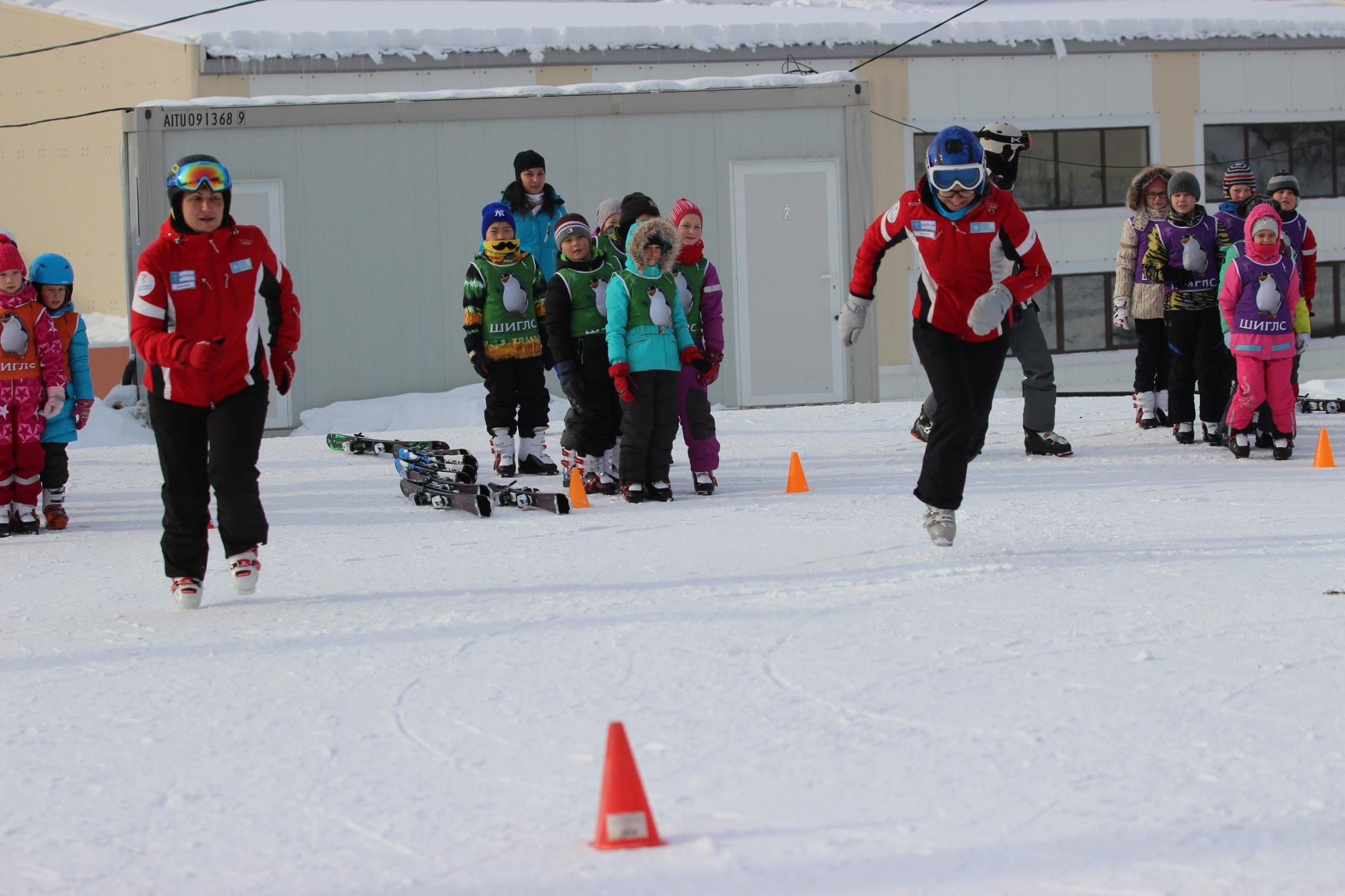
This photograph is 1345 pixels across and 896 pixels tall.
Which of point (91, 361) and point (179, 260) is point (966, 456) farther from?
point (91, 361)

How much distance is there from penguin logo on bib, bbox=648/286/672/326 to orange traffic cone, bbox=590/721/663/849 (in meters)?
5.69

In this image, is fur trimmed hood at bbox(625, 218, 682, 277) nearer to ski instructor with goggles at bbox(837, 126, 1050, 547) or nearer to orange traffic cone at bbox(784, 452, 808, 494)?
orange traffic cone at bbox(784, 452, 808, 494)

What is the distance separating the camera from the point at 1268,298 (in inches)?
387

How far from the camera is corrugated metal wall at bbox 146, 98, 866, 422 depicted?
16391 millimetres

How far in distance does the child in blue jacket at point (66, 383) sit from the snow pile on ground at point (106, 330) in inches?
574

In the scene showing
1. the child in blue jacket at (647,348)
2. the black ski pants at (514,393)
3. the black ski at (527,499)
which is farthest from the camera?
the black ski pants at (514,393)

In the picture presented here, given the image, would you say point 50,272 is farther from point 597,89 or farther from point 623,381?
point 597,89

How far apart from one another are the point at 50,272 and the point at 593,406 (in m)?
3.05

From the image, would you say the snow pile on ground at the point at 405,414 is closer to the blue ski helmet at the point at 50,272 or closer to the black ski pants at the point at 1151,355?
the black ski pants at the point at 1151,355

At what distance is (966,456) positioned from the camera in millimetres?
6621

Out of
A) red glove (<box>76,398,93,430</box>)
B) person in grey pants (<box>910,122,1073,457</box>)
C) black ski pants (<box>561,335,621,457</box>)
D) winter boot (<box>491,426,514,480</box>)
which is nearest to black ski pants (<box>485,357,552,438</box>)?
winter boot (<box>491,426,514,480</box>)

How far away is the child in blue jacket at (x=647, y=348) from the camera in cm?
872

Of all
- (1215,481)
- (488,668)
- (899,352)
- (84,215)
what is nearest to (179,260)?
(488,668)

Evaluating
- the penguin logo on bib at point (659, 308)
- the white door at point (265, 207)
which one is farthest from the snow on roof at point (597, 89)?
the penguin logo on bib at point (659, 308)
